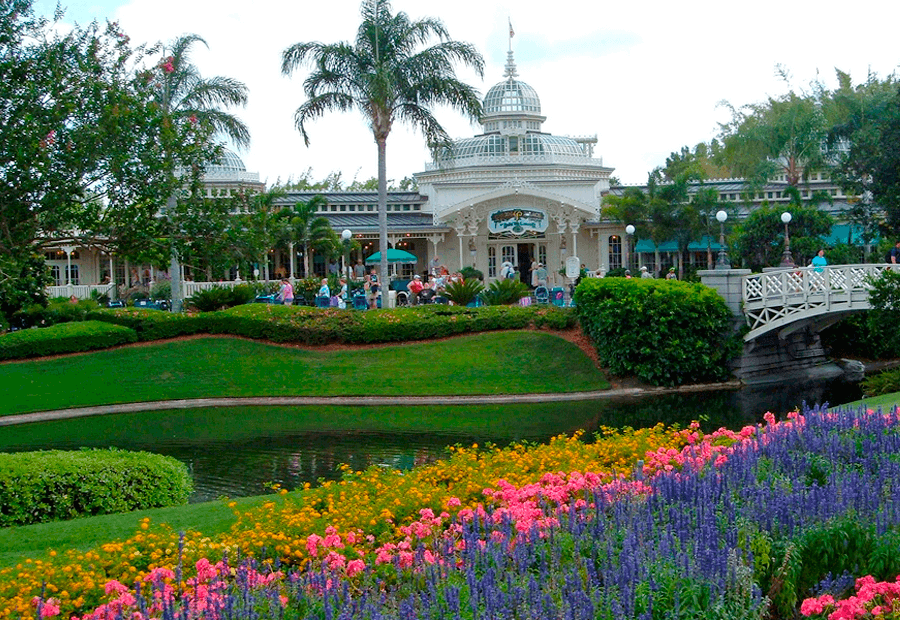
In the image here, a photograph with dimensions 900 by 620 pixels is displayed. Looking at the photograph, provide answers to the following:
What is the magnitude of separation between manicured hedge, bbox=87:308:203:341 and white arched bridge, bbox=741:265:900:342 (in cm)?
1615

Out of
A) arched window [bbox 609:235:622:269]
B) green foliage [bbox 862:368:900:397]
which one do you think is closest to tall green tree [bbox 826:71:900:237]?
arched window [bbox 609:235:622:269]

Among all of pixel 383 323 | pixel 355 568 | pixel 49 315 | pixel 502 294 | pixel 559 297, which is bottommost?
pixel 355 568

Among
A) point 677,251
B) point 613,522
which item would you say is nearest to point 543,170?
point 677,251

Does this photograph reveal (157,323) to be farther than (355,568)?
Yes

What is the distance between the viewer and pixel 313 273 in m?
48.4

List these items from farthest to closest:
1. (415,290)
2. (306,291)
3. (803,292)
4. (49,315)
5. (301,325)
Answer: (306,291) → (415,290) → (49,315) → (301,325) → (803,292)

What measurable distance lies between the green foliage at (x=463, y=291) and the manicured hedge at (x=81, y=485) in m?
19.6

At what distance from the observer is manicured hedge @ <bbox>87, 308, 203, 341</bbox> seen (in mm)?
29391

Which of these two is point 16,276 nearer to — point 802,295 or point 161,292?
point 802,295

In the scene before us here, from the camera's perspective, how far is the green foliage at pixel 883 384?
20.8 metres

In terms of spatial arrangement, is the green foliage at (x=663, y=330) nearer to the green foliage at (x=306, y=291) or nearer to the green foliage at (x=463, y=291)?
the green foliage at (x=463, y=291)

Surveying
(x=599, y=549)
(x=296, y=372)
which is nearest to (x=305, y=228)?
(x=296, y=372)

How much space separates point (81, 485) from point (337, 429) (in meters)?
9.32

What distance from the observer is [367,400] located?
83.0 ft
